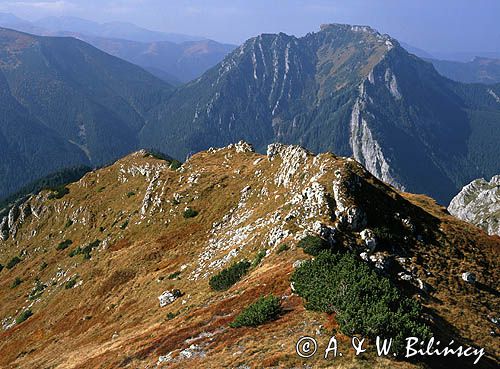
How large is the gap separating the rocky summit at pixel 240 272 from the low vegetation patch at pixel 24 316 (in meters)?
0.53

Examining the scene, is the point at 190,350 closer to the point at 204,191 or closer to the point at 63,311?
the point at 63,311

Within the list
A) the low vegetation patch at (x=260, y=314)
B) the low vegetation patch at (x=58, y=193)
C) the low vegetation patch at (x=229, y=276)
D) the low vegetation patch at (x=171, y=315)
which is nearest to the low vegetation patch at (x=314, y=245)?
the low vegetation patch at (x=229, y=276)

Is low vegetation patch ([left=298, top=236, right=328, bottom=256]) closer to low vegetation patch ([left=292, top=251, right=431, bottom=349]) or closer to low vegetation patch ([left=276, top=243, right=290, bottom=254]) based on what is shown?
low vegetation patch ([left=276, top=243, right=290, bottom=254])

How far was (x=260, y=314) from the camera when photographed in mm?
36188

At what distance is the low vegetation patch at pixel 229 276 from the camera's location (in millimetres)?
53656

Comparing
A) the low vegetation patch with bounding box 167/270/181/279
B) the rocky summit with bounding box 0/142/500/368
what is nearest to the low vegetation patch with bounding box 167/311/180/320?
the rocky summit with bounding box 0/142/500/368

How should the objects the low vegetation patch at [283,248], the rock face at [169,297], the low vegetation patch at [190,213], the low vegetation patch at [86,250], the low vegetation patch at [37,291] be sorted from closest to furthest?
the low vegetation patch at [283,248]
the rock face at [169,297]
the low vegetation patch at [190,213]
the low vegetation patch at [37,291]
the low vegetation patch at [86,250]

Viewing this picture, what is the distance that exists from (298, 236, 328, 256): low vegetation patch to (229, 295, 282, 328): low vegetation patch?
10993 mm

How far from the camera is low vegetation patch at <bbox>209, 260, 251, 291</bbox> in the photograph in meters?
53.7

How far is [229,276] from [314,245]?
1315 centimetres

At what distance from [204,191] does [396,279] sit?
63.8 m

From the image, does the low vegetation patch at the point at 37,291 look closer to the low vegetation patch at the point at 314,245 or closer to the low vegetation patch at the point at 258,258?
the low vegetation patch at the point at 258,258

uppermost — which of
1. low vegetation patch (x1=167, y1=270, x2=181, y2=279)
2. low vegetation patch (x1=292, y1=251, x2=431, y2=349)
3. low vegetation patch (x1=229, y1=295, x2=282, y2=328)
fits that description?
low vegetation patch (x1=292, y1=251, x2=431, y2=349)

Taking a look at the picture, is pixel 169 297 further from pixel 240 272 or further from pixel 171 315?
pixel 240 272
